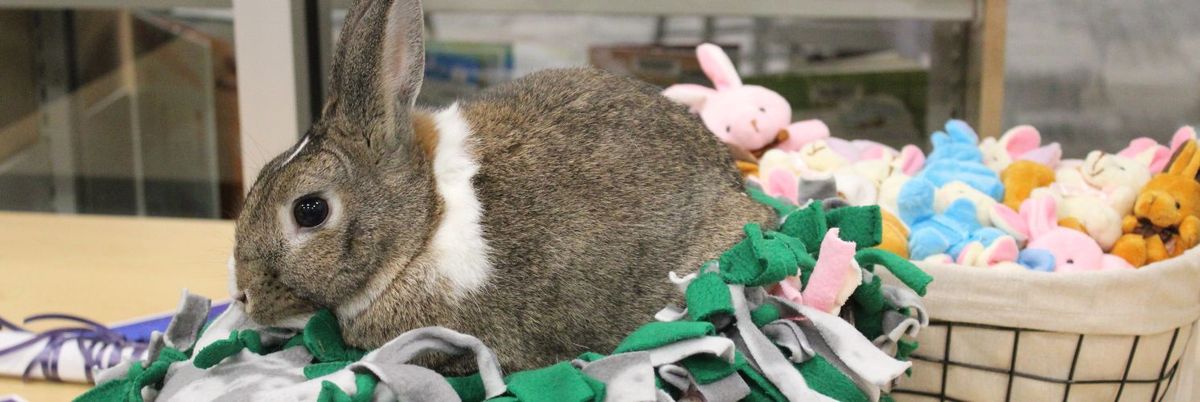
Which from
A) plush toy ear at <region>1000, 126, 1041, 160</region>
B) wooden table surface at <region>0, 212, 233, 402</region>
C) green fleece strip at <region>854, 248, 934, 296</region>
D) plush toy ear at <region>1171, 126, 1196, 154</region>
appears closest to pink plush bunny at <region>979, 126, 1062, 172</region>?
plush toy ear at <region>1000, 126, 1041, 160</region>

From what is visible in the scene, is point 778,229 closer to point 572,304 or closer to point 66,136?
point 572,304

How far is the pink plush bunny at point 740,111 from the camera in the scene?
1027mm

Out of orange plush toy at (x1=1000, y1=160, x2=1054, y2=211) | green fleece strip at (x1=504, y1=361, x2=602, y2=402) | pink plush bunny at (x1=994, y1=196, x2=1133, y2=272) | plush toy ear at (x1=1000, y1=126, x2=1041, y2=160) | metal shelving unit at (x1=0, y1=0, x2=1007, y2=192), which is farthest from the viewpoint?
metal shelving unit at (x1=0, y1=0, x2=1007, y2=192)

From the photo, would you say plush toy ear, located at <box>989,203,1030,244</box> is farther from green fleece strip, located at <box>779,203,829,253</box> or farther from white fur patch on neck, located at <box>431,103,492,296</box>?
white fur patch on neck, located at <box>431,103,492,296</box>

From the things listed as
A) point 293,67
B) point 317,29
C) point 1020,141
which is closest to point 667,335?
point 1020,141

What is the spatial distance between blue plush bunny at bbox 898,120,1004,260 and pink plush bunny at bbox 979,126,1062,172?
0.9 inches

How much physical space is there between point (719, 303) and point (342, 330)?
0.24 m

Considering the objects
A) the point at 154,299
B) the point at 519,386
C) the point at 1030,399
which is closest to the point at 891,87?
the point at 1030,399

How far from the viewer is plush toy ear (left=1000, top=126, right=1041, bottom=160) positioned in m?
1.04

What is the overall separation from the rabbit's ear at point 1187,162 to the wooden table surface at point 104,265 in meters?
0.75

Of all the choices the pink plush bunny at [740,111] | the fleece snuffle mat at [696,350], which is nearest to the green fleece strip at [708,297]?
the fleece snuffle mat at [696,350]

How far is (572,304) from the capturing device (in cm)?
72

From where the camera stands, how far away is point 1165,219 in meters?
0.84

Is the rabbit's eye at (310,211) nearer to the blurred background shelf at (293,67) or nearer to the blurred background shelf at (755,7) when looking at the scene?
the blurred background shelf at (293,67)
